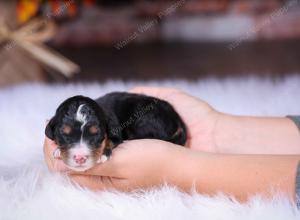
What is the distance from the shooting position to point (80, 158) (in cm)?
106

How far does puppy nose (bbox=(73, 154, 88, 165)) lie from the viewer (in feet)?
3.48

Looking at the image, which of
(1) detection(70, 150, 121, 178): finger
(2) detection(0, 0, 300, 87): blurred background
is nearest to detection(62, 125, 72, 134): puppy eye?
(1) detection(70, 150, 121, 178): finger

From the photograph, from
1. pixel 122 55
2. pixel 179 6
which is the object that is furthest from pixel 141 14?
pixel 122 55

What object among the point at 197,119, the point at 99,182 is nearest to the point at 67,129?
the point at 99,182

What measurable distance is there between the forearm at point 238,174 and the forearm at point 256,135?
0.96ft

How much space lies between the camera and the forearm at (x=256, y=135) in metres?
1.43

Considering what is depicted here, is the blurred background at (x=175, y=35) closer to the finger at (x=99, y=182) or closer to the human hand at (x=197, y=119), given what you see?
the human hand at (x=197, y=119)

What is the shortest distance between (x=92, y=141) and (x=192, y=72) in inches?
100

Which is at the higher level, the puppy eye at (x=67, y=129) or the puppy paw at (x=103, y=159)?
the puppy eye at (x=67, y=129)

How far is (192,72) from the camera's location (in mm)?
3576

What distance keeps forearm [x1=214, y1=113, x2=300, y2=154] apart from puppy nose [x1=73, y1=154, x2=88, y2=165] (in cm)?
53

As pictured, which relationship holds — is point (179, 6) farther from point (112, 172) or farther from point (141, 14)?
point (112, 172)

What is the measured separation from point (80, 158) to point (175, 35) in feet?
12.4

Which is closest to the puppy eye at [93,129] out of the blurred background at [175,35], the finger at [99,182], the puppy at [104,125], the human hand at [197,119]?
the puppy at [104,125]
